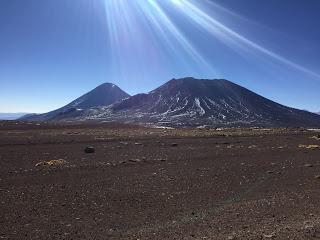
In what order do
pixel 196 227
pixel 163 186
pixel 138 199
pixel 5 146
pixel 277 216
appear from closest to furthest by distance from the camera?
pixel 196 227, pixel 277 216, pixel 138 199, pixel 163 186, pixel 5 146

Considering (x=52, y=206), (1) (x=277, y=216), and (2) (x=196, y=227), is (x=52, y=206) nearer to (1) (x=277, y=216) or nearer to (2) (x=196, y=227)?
(2) (x=196, y=227)

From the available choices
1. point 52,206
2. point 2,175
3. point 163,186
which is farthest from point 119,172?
point 52,206

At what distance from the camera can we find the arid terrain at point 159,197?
13.0m

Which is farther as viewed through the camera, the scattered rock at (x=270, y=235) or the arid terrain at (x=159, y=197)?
the arid terrain at (x=159, y=197)

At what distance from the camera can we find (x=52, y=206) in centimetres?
1595

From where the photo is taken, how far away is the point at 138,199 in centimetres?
1764

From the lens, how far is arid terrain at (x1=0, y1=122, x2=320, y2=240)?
42.8ft

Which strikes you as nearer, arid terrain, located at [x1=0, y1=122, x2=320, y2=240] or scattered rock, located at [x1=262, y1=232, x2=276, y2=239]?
scattered rock, located at [x1=262, y1=232, x2=276, y2=239]

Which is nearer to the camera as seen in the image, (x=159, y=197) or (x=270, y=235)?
(x=270, y=235)

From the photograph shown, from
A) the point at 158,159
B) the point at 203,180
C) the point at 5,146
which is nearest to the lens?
the point at 203,180

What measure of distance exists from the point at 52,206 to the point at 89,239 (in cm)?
433

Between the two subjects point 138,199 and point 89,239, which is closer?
point 89,239

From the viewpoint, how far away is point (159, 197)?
18.0 m

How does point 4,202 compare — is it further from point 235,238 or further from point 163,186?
point 235,238
